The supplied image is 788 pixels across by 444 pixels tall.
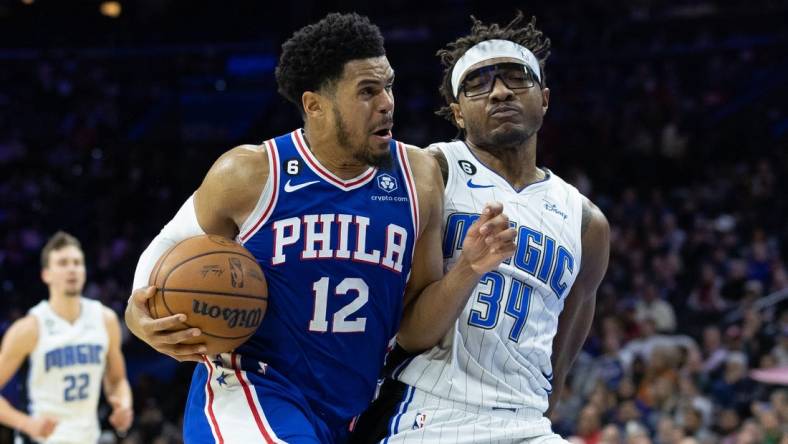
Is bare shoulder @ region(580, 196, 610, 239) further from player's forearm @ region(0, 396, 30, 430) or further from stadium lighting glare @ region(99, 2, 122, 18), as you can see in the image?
→ stadium lighting glare @ region(99, 2, 122, 18)

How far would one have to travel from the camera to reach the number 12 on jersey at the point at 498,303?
3.63m

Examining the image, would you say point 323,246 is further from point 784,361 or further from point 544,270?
point 784,361

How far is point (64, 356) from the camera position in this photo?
287 inches

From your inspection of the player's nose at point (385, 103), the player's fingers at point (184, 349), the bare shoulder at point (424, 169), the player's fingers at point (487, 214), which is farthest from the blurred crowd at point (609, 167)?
the player's fingers at point (184, 349)

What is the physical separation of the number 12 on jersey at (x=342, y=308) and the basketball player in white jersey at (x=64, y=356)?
409cm

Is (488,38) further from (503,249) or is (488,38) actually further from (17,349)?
(17,349)

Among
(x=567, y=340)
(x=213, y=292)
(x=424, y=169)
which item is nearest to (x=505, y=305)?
(x=424, y=169)

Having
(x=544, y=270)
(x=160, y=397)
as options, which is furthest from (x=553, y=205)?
(x=160, y=397)

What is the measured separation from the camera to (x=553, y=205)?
3934mm

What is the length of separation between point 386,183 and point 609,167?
1223 cm

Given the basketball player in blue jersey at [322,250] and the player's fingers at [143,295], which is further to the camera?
the basketball player in blue jersey at [322,250]

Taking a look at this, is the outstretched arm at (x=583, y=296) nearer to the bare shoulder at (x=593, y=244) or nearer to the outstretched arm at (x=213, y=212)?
the bare shoulder at (x=593, y=244)

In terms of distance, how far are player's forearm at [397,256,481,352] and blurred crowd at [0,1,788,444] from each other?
4.89 m

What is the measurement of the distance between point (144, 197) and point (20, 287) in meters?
2.55
